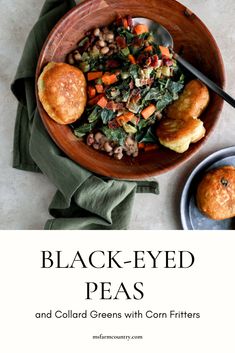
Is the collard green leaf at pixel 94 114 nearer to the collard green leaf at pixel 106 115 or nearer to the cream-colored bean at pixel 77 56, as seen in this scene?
the collard green leaf at pixel 106 115

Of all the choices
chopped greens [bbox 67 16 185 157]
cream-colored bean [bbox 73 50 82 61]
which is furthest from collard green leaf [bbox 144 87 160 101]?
cream-colored bean [bbox 73 50 82 61]

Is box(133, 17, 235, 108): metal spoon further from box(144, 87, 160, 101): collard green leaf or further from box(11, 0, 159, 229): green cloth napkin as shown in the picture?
box(11, 0, 159, 229): green cloth napkin

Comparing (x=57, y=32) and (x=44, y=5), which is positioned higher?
(x=44, y=5)

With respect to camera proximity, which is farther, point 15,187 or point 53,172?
point 15,187

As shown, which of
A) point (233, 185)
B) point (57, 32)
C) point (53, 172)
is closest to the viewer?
point (57, 32)

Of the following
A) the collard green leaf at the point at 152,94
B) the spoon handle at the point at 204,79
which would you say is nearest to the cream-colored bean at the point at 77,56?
the collard green leaf at the point at 152,94

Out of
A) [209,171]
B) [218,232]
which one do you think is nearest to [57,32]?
[209,171]

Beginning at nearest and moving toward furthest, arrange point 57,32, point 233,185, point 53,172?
point 57,32 < point 53,172 < point 233,185

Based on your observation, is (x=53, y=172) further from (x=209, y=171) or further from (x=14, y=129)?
(x=209, y=171)
